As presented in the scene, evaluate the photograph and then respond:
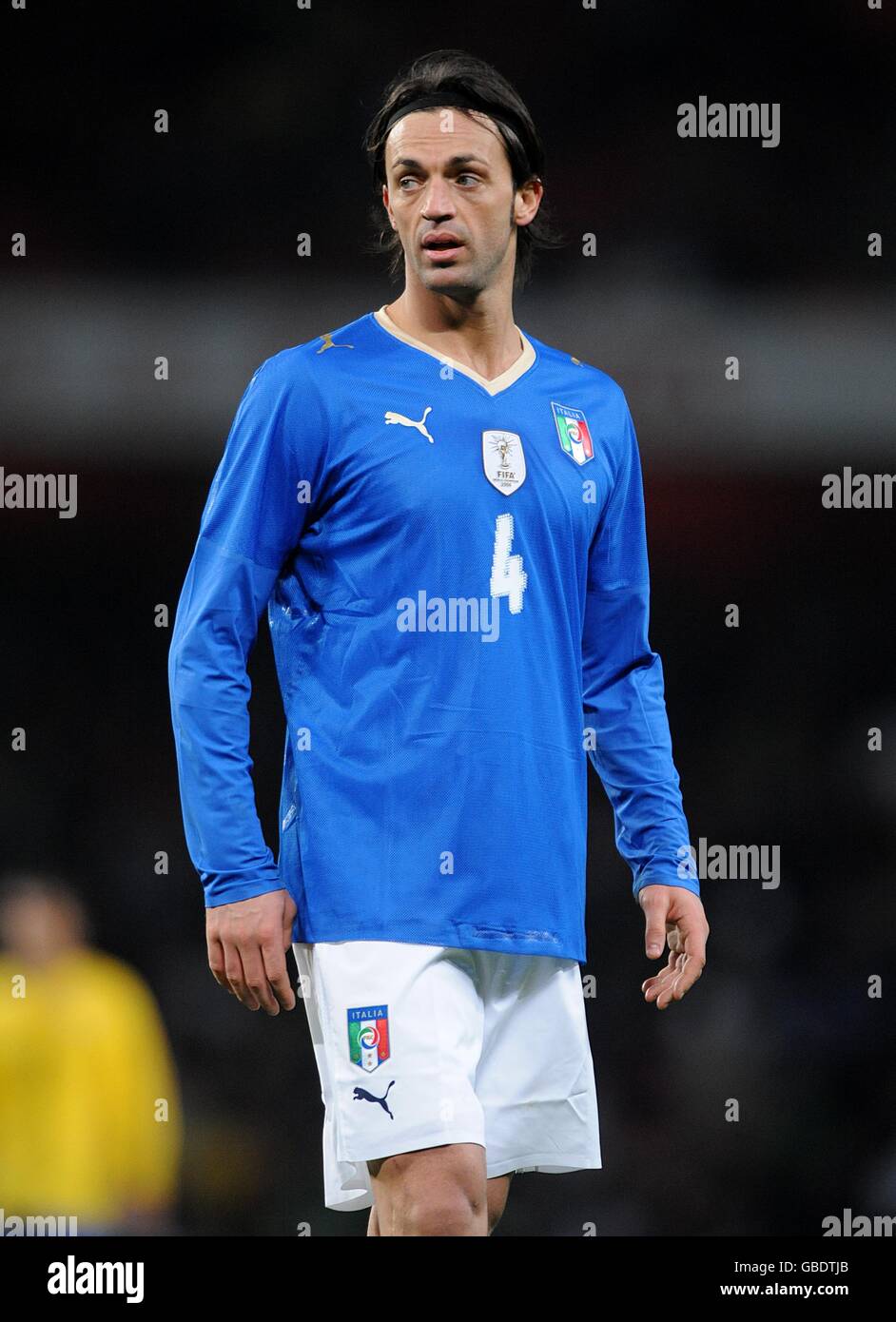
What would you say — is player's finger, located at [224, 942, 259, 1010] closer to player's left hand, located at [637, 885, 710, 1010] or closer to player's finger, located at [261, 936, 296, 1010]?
player's finger, located at [261, 936, 296, 1010]

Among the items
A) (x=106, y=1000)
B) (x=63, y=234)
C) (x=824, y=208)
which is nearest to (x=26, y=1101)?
(x=106, y=1000)

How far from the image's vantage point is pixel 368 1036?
8.07ft

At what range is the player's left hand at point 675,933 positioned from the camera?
9.21 feet

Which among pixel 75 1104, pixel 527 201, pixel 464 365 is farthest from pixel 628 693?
pixel 75 1104

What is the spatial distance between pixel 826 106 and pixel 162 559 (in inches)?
81.7

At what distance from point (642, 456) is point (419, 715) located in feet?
8.48

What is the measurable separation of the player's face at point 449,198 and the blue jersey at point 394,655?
0.45 feet

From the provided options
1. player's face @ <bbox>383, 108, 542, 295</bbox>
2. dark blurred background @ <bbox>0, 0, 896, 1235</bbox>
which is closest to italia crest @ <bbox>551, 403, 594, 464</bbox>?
player's face @ <bbox>383, 108, 542, 295</bbox>

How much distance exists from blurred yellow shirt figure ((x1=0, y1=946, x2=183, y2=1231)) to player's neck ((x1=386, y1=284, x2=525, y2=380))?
2021mm

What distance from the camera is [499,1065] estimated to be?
262 centimetres

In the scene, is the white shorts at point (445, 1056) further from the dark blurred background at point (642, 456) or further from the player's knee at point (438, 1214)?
the dark blurred background at point (642, 456)

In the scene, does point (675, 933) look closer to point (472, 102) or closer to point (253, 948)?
point (253, 948)

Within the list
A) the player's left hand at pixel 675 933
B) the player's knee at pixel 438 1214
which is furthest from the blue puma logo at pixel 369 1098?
the player's left hand at pixel 675 933
